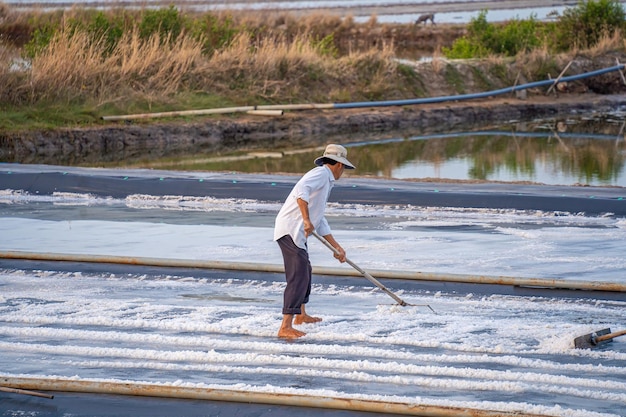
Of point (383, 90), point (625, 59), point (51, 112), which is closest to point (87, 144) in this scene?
point (51, 112)

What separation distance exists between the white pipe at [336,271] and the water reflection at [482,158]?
6777 mm

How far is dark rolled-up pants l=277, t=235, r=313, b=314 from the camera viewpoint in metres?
6.56

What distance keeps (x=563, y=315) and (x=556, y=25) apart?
26290mm

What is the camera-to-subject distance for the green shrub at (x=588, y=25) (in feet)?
103

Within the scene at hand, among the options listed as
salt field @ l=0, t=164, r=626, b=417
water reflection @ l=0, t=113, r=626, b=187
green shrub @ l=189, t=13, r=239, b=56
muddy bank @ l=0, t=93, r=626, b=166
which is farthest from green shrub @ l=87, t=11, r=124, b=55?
salt field @ l=0, t=164, r=626, b=417

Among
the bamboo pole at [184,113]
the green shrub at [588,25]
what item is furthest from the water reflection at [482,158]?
the green shrub at [588,25]

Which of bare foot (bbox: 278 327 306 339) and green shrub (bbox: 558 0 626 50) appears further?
green shrub (bbox: 558 0 626 50)

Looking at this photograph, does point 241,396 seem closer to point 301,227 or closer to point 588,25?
point 301,227

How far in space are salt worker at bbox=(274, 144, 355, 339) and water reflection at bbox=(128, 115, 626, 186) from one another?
27.7 feet

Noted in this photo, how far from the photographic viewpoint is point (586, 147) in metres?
20.0

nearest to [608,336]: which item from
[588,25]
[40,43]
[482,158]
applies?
[482,158]

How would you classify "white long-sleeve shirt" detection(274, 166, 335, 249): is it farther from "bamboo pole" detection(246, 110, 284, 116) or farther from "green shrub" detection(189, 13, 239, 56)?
"green shrub" detection(189, 13, 239, 56)

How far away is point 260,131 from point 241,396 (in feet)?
51.8

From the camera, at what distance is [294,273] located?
6.59 m
